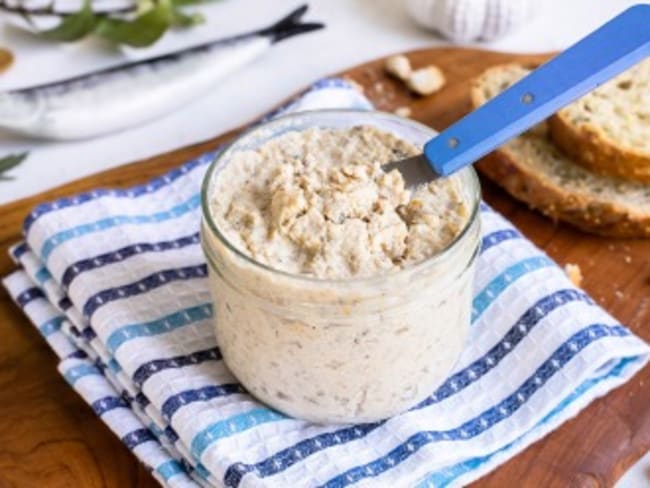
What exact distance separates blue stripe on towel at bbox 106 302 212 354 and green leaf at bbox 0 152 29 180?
745mm

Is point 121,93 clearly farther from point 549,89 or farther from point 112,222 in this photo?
point 549,89

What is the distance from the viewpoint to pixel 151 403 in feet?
5.72

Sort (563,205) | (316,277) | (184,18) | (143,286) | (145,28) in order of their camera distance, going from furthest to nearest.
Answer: (184,18), (145,28), (563,205), (143,286), (316,277)

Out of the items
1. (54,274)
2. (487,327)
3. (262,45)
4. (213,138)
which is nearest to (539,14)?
(262,45)

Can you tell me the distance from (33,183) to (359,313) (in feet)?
3.83

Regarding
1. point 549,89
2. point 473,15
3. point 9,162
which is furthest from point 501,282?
point 9,162

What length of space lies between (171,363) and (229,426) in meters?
0.17

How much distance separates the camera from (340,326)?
1.53 m

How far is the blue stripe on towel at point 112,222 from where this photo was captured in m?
1.96

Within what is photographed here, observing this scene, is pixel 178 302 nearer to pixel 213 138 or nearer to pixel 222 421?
pixel 222 421

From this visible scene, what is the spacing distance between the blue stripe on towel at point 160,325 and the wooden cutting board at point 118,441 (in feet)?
0.46

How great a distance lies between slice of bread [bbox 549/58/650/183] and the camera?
7.09 feet

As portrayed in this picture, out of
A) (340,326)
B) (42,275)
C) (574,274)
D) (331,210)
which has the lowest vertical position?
(574,274)

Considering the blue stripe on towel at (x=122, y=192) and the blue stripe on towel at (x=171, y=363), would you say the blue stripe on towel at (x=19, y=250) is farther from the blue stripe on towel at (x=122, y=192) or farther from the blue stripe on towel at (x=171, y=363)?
the blue stripe on towel at (x=171, y=363)
